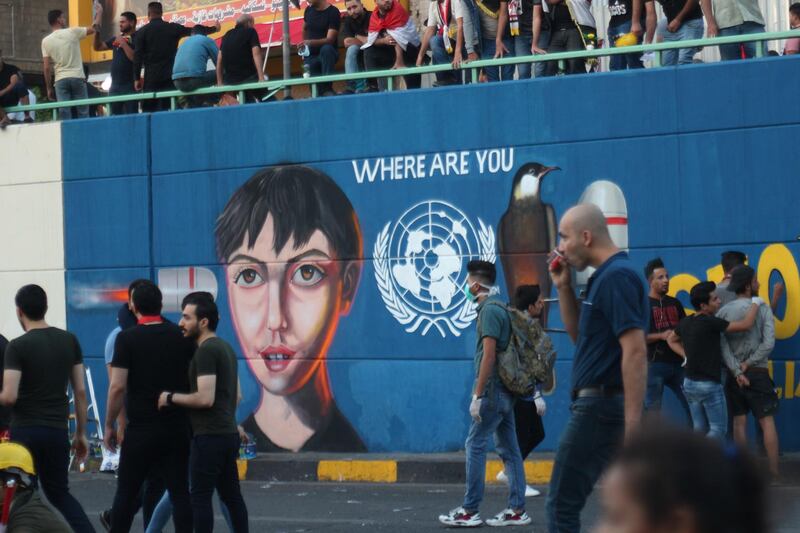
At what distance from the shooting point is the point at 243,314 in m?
14.7

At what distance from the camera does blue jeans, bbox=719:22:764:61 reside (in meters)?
12.5

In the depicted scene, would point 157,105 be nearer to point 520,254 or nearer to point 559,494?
point 520,254

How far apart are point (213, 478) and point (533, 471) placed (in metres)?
5.35

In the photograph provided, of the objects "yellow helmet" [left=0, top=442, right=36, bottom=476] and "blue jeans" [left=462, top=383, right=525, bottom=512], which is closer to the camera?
"yellow helmet" [left=0, top=442, right=36, bottom=476]

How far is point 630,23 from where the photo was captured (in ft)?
44.2

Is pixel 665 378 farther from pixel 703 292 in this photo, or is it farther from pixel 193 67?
pixel 193 67

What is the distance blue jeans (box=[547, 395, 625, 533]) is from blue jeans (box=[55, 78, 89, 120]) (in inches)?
475

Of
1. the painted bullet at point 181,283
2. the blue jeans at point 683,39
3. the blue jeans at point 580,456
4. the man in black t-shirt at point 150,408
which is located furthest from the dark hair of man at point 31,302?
the blue jeans at point 683,39

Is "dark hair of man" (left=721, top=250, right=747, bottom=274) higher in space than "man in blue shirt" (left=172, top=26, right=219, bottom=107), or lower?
lower

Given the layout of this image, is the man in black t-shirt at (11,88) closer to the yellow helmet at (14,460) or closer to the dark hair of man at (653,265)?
the dark hair of man at (653,265)

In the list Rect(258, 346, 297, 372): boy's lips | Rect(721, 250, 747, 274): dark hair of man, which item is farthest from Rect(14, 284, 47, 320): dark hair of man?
Rect(258, 346, 297, 372): boy's lips

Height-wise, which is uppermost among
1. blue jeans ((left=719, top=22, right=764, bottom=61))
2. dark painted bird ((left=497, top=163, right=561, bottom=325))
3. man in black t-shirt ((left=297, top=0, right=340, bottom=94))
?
man in black t-shirt ((left=297, top=0, right=340, bottom=94))

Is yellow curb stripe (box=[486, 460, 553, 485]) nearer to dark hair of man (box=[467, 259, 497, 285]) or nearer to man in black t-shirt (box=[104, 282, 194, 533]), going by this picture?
dark hair of man (box=[467, 259, 497, 285])

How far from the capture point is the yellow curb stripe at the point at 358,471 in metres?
13.1
